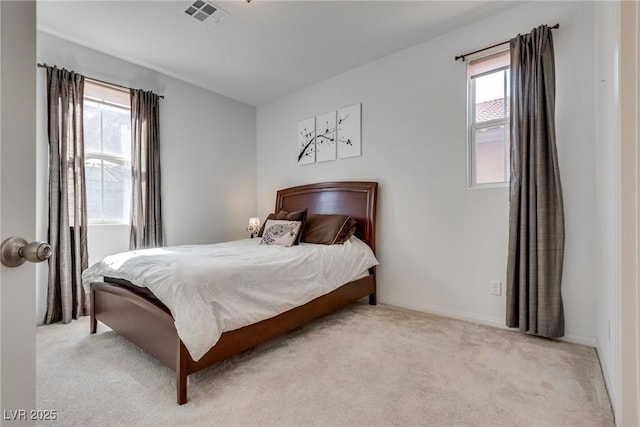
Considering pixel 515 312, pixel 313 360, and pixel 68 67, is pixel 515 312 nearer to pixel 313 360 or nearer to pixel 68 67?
pixel 313 360

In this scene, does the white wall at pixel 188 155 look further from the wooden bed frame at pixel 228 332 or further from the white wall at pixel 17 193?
the white wall at pixel 17 193

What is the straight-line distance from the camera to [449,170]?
2891 millimetres

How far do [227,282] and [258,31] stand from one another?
2.36 m

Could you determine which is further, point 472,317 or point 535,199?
point 472,317

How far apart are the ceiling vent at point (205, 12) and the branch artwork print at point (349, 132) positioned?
1.63m

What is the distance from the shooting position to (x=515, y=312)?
7.89ft

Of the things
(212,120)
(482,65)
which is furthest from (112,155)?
(482,65)

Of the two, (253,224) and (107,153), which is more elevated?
(107,153)

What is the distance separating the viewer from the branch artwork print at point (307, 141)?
13.2ft

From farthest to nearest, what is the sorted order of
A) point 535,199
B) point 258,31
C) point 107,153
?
point 107,153 < point 258,31 < point 535,199

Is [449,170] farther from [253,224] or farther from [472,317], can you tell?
[253,224]

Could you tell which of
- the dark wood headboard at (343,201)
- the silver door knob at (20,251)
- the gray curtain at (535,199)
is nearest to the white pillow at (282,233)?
the dark wood headboard at (343,201)

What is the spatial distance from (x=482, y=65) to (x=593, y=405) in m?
2.65

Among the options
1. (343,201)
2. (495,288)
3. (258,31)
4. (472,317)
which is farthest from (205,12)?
(472,317)
